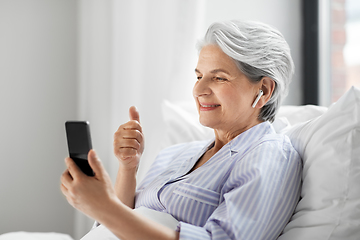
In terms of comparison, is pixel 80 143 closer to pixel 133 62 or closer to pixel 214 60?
pixel 214 60

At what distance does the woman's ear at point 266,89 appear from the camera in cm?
103

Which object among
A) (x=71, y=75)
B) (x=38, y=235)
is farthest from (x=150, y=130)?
(x=38, y=235)

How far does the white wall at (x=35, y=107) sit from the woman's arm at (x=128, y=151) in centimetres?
106

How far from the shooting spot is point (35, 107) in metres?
2.06

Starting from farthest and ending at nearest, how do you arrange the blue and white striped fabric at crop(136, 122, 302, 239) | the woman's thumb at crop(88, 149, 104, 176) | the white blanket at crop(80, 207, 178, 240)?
1. the white blanket at crop(80, 207, 178, 240)
2. the blue and white striped fabric at crop(136, 122, 302, 239)
3. the woman's thumb at crop(88, 149, 104, 176)

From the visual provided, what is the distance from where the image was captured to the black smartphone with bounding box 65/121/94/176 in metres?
0.68

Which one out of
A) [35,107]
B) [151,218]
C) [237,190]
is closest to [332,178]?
[237,190]

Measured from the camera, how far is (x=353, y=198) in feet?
2.55

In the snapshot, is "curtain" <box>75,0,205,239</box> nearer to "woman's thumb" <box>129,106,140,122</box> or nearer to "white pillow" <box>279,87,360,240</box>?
"woman's thumb" <box>129,106,140,122</box>

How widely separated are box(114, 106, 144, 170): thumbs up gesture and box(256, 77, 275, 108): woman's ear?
37cm

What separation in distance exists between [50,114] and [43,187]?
1.41ft

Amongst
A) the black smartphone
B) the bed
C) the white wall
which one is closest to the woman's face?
the bed

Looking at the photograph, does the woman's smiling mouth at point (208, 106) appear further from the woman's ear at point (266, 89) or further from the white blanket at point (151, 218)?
the white blanket at point (151, 218)

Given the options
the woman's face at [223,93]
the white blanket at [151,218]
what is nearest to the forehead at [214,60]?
the woman's face at [223,93]
